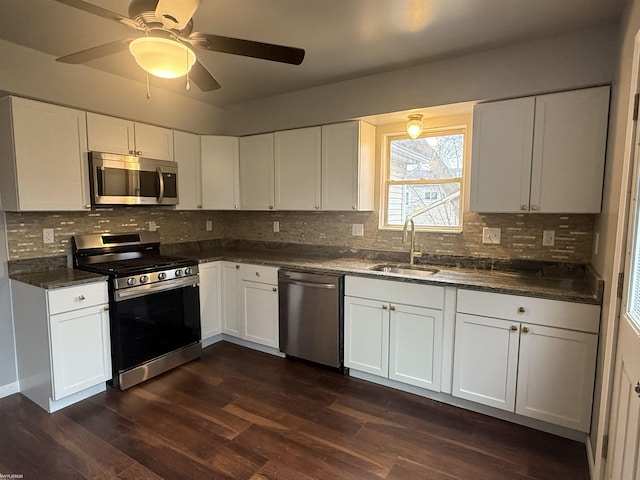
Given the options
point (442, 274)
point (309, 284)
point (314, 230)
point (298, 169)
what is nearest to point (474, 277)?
point (442, 274)

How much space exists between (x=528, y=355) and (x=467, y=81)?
6.20 ft

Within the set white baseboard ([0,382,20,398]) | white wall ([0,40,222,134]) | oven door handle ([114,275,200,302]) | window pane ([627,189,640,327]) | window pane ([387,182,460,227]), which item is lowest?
white baseboard ([0,382,20,398])

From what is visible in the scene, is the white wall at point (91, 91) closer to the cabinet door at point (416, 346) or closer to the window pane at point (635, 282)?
the cabinet door at point (416, 346)

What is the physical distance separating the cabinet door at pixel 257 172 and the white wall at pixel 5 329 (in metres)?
1.99

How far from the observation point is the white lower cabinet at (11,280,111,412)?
236 centimetres

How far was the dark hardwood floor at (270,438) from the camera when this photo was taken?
188cm

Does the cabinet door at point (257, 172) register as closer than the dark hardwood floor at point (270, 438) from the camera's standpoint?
No

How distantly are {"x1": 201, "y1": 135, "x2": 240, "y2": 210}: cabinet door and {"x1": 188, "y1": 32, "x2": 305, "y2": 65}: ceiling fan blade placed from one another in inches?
81.0

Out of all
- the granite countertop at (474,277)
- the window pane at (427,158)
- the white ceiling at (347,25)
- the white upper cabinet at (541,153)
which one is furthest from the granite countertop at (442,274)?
the white ceiling at (347,25)

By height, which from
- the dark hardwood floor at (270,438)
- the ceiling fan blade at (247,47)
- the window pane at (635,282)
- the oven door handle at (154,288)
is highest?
the ceiling fan blade at (247,47)

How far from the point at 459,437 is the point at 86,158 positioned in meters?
3.31

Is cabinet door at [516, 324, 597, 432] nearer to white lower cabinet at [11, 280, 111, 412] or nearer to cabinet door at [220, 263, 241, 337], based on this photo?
cabinet door at [220, 263, 241, 337]

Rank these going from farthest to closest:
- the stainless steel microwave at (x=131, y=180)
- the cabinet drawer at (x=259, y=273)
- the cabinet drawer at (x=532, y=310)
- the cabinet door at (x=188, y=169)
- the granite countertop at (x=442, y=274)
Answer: the cabinet door at (x=188, y=169), the cabinet drawer at (x=259, y=273), the stainless steel microwave at (x=131, y=180), the granite countertop at (x=442, y=274), the cabinet drawer at (x=532, y=310)

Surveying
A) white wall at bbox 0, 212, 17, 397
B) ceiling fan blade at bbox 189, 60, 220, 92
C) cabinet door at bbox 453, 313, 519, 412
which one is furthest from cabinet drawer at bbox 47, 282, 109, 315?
cabinet door at bbox 453, 313, 519, 412
